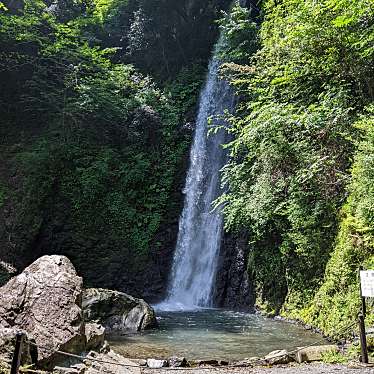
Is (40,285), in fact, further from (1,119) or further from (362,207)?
(1,119)

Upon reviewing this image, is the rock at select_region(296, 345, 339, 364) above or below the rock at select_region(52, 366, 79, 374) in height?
below

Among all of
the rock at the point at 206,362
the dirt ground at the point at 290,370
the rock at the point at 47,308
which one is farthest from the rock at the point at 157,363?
the rock at the point at 47,308

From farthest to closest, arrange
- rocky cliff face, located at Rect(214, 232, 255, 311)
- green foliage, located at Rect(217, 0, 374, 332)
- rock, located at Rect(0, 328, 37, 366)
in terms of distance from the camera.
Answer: rocky cliff face, located at Rect(214, 232, 255, 311) < green foliage, located at Rect(217, 0, 374, 332) < rock, located at Rect(0, 328, 37, 366)

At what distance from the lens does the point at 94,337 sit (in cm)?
652

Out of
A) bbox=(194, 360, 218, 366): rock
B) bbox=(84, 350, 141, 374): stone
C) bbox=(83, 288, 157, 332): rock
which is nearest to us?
bbox=(84, 350, 141, 374): stone

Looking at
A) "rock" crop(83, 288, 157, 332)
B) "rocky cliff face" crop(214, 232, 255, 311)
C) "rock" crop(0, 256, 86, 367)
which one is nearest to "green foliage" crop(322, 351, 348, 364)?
"rock" crop(0, 256, 86, 367)

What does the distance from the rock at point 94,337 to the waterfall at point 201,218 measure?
22.9 feet

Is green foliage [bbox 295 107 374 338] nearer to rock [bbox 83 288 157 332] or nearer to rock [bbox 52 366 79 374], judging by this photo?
rock [bbox 83 288 157 332]

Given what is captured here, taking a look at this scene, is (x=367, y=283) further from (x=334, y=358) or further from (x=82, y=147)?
(x=82, y=147)

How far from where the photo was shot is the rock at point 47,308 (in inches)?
223

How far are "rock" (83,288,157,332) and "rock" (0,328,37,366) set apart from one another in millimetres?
4699

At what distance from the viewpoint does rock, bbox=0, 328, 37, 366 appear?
4863mm

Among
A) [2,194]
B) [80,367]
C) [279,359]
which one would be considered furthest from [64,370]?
[2,194]

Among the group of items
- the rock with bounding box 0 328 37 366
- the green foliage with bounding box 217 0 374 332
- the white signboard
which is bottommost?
the rock with bounding box 0 328 37 366
